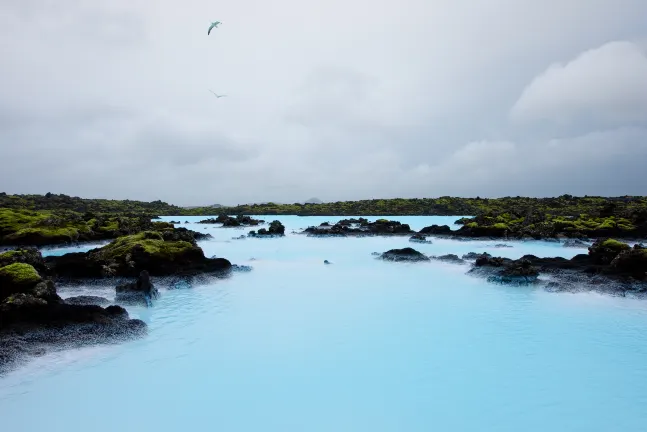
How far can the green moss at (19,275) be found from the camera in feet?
34.6

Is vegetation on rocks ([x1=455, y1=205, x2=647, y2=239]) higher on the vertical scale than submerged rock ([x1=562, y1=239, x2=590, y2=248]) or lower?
higher

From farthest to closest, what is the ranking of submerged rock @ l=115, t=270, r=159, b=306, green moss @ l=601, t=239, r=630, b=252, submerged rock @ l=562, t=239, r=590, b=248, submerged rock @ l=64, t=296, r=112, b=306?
1. submerged rock @ l=562, t=239, r=590, b=248
2. green moss @ l=601, t=239, r=630, b=252
3. submerged rock @ l=115, t=270, r=159, b=306
4. submerged rock @ l=64, t=296, r=112, b=306

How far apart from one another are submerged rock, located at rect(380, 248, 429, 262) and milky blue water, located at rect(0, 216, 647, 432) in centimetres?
766

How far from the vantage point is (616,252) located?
59.0 feet

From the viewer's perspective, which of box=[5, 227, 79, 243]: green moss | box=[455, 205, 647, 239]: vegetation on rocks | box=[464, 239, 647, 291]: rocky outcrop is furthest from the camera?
box=[455, 205, 647, 239]: vegetation on rocks

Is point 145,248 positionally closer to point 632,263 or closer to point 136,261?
point 136,261

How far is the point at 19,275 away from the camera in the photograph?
10680mm

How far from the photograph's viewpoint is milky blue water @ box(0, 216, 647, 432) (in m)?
6.58

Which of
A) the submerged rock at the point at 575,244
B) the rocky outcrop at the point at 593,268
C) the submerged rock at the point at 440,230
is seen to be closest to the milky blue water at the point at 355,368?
the rocky outcrop at the point at 593,268

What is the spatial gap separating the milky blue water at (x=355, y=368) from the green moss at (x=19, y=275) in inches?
123

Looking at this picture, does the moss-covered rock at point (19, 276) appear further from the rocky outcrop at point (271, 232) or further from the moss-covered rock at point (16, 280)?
the rocky outcrop at point (271, 232)

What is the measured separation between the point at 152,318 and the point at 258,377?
5048mm

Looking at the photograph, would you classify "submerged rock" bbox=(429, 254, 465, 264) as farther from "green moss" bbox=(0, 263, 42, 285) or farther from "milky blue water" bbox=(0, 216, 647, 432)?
"green moss" bbox=(0, 263, 42, 285)

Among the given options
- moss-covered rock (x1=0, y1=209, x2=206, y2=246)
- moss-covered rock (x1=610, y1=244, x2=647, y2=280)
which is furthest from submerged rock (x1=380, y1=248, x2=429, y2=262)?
moss-covered rock (x1=0, y1=209, x2=206, y2=246)
